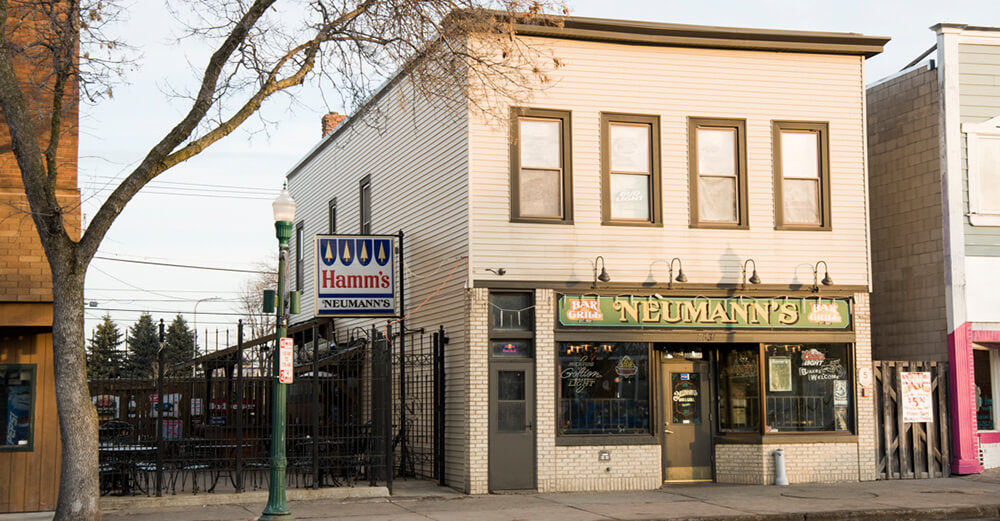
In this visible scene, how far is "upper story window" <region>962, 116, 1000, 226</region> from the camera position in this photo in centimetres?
1973

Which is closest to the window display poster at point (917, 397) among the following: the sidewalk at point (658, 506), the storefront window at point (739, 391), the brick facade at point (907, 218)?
the brick facade at point (907, 218)

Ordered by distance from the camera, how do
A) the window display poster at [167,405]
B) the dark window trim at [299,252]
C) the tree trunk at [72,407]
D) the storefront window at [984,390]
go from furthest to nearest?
the dark window trim at [299,252] < the storefront window at [984,390] < the window display poster at [167,405] < the tree trunk at [72,407]

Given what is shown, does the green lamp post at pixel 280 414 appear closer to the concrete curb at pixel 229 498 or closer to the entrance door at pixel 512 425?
the concrete curb at pixel 229 498

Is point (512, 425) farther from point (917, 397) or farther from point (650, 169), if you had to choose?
point (917, 397)

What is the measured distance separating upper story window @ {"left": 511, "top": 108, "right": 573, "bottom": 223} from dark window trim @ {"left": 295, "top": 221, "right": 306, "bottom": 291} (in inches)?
499

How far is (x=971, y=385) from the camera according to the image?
64.1 ft

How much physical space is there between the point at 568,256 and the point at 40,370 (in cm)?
864

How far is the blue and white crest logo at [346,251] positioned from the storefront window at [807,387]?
25.9 feet

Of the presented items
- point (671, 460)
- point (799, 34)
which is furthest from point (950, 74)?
point (671, 460)

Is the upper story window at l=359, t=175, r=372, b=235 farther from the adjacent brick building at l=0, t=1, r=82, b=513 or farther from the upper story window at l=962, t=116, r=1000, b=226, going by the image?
the upper story window at l=962, t=116, r=1000, b=226

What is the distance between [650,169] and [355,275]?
5.88m

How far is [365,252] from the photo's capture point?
19719mm

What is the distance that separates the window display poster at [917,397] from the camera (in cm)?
1933

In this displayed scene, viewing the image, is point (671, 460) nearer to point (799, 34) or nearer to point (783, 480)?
point (783, 480)
